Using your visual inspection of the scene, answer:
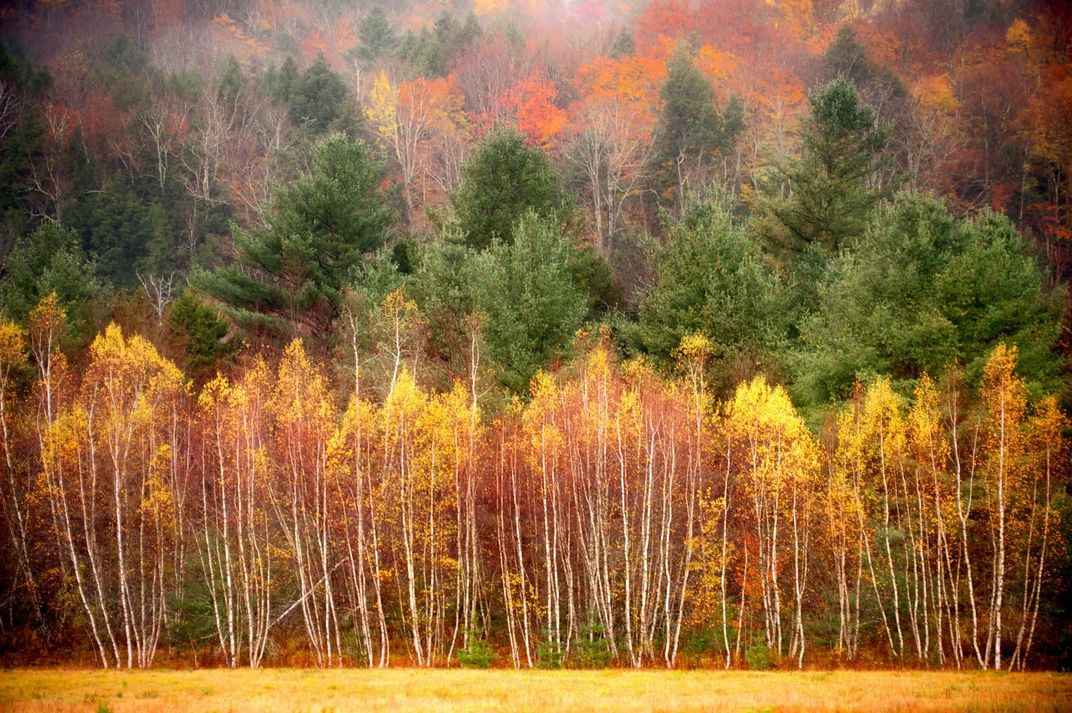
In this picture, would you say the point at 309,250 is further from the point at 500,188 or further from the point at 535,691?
the point at 535,691

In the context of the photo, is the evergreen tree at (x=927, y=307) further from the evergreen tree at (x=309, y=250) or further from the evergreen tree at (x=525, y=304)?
the evergreen tree at (x=309, y=250)

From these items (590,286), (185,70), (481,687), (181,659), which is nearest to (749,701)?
(481,687)

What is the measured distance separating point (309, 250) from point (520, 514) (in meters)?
17.3

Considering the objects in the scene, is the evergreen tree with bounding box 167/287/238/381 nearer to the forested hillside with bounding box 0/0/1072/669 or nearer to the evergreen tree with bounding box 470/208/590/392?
the forested hillside with bounding box 0/0/1072/669

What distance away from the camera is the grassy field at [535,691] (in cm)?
2148

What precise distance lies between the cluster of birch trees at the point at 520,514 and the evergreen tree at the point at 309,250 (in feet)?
24.1

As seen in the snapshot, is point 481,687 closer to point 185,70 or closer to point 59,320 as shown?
point 59,320

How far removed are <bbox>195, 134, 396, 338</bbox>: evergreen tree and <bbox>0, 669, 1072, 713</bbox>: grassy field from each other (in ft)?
66.5

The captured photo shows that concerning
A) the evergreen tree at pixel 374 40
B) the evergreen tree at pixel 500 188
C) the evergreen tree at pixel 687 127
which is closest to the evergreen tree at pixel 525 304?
the evergreen tree at pixel 500 188

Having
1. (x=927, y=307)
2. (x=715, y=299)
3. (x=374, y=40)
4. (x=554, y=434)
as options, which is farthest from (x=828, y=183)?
(x=374, y=40)

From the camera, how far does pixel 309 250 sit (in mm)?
46375

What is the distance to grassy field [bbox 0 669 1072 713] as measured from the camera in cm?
2148

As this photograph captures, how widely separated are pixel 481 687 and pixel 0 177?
49.4 metres

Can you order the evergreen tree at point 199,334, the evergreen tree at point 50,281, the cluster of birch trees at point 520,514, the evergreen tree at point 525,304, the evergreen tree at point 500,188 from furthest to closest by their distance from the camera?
1. the evergreen tree at point 500,188
2. the evergreen tree at point 50,281
3. the evergreen tree at point 199,334
4. the evergreen tree at point 525,304
5. the cluster of birch trees at point 520,514
